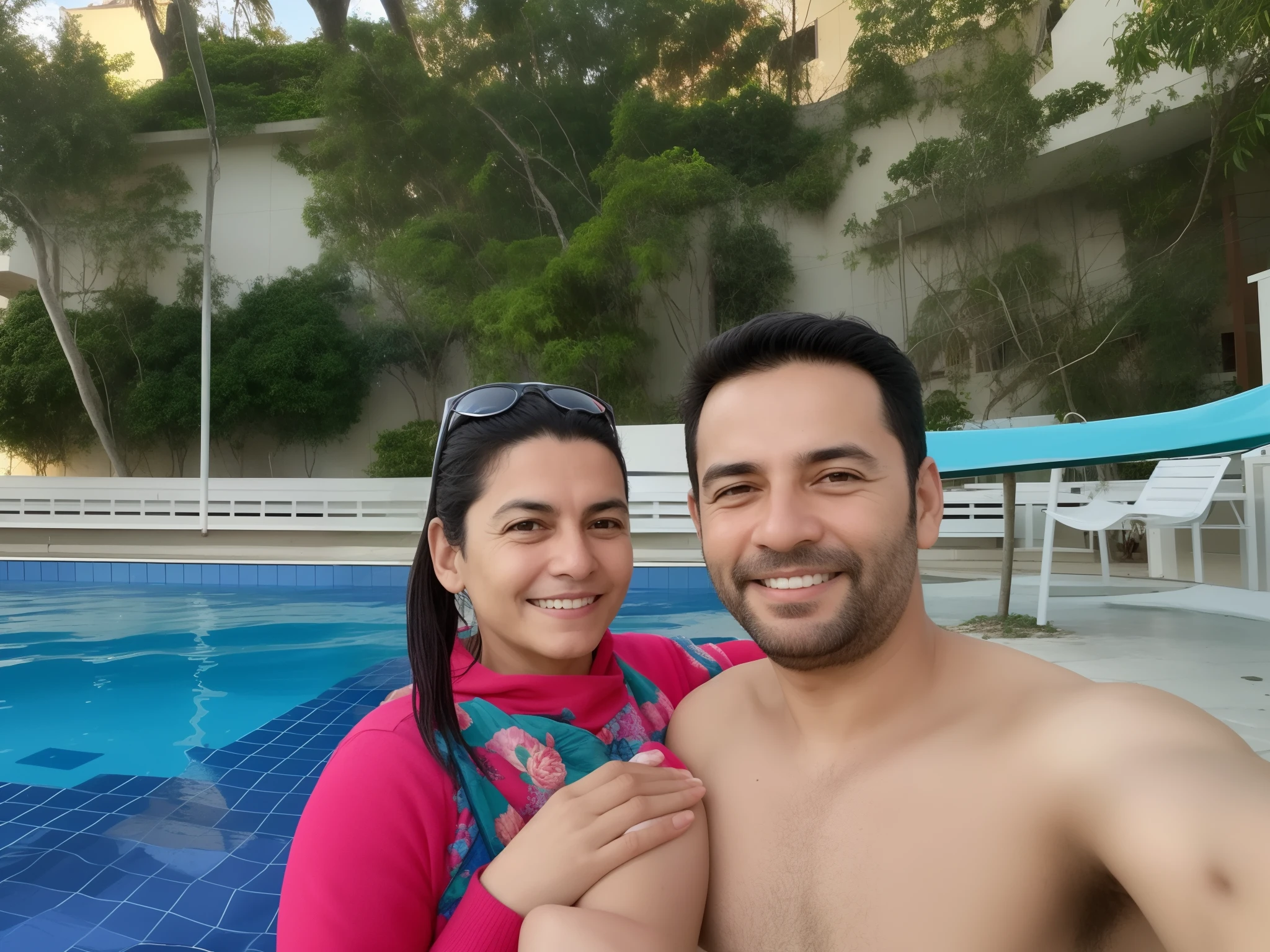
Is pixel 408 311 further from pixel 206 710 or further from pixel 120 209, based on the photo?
pixel 206 710

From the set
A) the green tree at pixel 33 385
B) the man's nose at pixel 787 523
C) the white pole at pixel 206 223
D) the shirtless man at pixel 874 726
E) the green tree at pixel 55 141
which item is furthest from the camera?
the green tree at pixel 33 385

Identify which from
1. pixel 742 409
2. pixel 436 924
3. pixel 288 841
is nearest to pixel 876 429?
pixel 742 409

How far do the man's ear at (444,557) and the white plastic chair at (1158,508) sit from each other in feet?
12.3

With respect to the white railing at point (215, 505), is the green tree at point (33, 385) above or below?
above

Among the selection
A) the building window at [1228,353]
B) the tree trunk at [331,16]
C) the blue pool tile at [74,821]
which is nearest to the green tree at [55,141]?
the tree trunk at [331,16]

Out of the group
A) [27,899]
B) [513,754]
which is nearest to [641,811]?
[513,754]

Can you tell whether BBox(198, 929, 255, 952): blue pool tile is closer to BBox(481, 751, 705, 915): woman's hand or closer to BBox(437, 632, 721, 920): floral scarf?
BBox(437, 632, 721, 920): floral scarf

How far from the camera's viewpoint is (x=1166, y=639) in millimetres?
3914

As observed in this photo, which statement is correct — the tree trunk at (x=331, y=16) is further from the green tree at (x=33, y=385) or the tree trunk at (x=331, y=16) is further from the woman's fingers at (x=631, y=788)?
the woman's fingers at (x=631, y=788)

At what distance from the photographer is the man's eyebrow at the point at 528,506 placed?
1084 millimetres

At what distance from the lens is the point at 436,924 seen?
902 mm

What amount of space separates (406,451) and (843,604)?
15.0 m

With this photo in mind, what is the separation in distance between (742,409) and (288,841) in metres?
2.18

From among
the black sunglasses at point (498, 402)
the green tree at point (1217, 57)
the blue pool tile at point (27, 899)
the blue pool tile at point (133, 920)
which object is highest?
the green tree at point (1217, 57)
